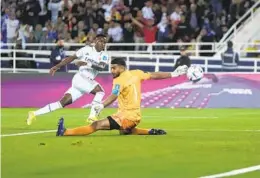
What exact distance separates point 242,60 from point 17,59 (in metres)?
8.59

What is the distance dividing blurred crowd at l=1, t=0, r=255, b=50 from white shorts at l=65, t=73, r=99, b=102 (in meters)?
13.0

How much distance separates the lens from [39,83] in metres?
28.3

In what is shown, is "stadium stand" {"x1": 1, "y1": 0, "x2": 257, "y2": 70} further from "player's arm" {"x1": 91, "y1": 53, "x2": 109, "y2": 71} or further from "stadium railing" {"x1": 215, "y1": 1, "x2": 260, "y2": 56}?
"player's arm" {"x1": 91, "y1": 53, "x2": 109, "y2": 71}

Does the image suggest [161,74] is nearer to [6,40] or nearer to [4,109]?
[4,109]

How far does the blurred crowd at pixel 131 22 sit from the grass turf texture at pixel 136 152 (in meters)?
13.7

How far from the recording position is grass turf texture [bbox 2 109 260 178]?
31.7ft

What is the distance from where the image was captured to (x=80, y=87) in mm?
18672

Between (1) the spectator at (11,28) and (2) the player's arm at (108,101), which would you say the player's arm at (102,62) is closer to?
(2) the player's arm at (108,101)

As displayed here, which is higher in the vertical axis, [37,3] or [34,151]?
[37,3]

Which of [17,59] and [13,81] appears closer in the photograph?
[13,81]

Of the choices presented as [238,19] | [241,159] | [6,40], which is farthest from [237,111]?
[241,159]

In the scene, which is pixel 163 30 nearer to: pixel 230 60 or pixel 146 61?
pixel 146 61

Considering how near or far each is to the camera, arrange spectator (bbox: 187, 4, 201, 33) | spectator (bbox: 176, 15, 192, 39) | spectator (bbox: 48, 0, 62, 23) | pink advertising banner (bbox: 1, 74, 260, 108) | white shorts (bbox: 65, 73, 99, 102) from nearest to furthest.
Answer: white shorts (bbox: 65, 73, 99, 102)
pink advertising banner (bbox: 1, 74, 260, 108)
spectator (bbox: 176, 15, 192, 39)
spectator (bbox: 187, 4, 201, 33)
spectator (bbox: 48, 0, 62, 23)

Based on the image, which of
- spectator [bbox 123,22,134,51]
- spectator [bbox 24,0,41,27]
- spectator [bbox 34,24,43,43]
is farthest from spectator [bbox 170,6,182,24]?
spectator [bbox 24,0,41,27]
